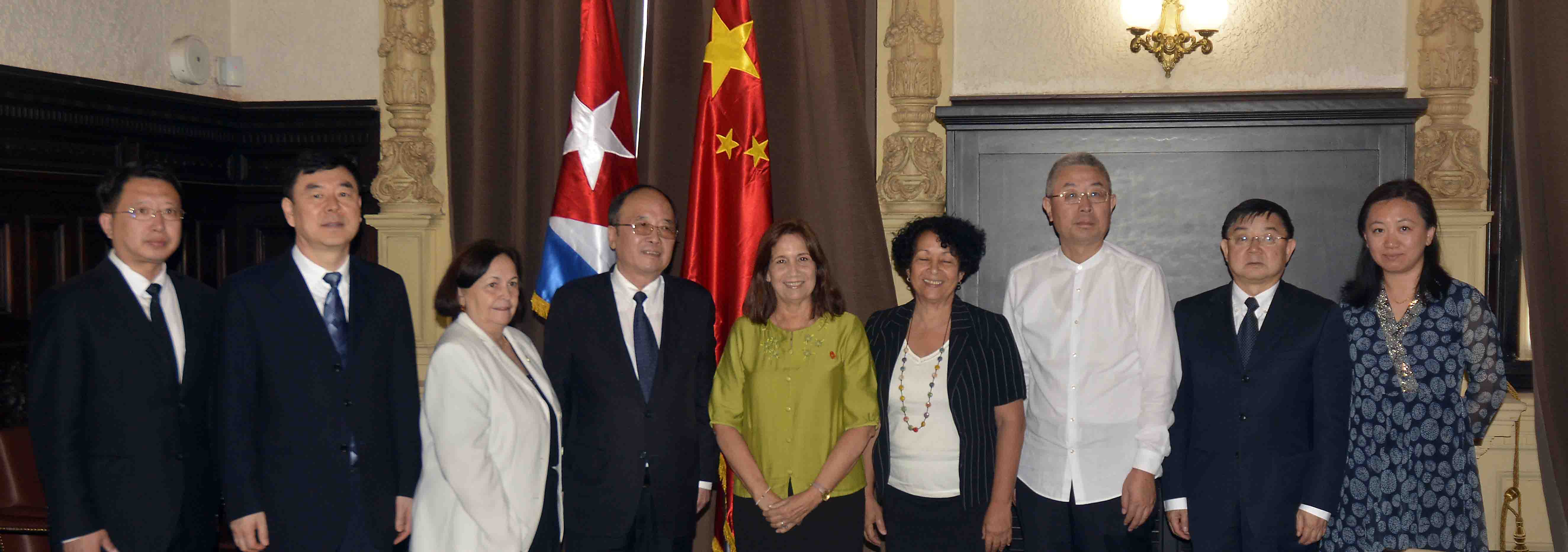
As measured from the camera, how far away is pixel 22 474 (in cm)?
350

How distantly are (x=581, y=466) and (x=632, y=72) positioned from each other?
6.99 ft

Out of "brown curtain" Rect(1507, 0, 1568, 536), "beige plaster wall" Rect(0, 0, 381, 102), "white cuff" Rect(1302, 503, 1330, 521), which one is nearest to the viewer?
"white cuff" Rect(1302, 503, 1330, 521)

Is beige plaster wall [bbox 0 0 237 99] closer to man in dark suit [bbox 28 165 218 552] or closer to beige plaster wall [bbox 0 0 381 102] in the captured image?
beige plaster wall [bbox 0 0 381 102]

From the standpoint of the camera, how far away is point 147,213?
8.64 ft

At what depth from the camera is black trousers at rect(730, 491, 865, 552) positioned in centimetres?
282

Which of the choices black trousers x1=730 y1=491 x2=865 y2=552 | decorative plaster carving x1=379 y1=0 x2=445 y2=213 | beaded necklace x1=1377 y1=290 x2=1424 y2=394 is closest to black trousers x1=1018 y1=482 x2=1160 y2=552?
black trousers x1=730 y1=491 x2=865 y2=552

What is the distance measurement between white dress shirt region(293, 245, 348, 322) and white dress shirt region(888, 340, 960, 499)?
4.83 ft

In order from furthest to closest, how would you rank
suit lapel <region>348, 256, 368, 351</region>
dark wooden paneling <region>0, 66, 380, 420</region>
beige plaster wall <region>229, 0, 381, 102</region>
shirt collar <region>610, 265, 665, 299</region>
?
beige plaster wall <region>229, 0, 381, 102</region>
dark wooden paneling <region>0, 66, 380, 420</region>
shirt collar <region>610, 265, 665, 299</region>
suit lapel <region>348, 256, 368, 351</region>

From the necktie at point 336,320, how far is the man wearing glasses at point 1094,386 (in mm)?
1833

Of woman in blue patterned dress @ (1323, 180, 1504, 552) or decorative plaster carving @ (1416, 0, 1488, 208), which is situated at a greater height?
decorative plaster carving @ (1416, 0, 1488, 208)

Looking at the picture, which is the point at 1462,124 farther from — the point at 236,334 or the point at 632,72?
the point at 236,334

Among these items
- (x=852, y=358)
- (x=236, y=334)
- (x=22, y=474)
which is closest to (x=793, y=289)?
(x=852, y=358)

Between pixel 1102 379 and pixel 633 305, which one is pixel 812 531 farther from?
pixel 1102 379

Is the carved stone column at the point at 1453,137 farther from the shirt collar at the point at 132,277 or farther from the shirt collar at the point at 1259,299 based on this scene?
the shirt collar at the point at 132,277
